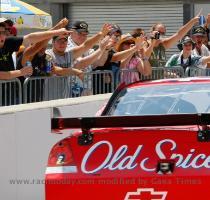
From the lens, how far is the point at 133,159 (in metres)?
7.22

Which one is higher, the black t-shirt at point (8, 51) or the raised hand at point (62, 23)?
the raised hand at point (62, 23)

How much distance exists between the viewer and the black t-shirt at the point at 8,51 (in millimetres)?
10906

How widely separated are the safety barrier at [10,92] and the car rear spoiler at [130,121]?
326 centimetres

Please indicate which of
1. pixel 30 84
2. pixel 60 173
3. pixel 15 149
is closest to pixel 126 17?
pixel 30 84

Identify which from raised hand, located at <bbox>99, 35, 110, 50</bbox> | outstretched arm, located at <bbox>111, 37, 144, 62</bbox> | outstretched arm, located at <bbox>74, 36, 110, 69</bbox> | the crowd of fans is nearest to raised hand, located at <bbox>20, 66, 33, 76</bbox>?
the crowd of fans

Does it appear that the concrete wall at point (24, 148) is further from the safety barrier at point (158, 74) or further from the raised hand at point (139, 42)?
the safety barrier at point (158, 74)

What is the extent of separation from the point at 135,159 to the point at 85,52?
19.8ft

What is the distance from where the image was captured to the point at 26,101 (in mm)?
11141

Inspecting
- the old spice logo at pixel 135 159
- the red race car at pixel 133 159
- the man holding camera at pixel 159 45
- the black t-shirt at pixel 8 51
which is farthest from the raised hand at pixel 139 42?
the old spice logo at pixel 135 159

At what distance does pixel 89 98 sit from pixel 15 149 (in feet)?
6.04

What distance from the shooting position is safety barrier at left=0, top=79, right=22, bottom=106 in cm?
1065

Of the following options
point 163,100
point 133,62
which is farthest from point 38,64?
point 163,100

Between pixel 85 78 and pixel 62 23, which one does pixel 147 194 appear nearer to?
pixel 85 78

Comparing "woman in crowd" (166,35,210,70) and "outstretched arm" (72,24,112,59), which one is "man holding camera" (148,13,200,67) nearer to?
"woman in crowd" (166,35,210,70)
